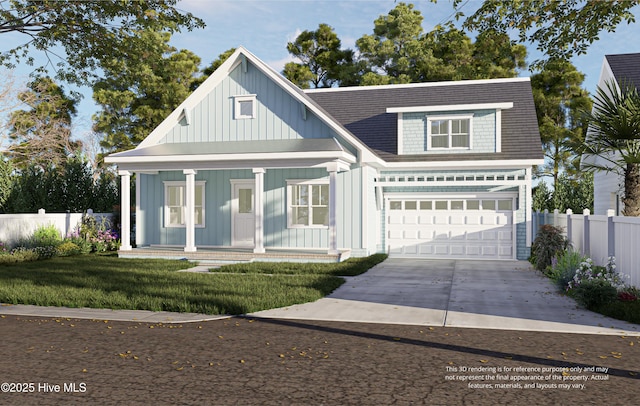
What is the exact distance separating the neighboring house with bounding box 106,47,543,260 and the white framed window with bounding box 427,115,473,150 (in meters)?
0.04

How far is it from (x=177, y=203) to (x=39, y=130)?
21654mm

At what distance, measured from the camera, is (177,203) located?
21344mm

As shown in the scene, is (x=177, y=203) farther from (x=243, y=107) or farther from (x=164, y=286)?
(x=164, y=286)

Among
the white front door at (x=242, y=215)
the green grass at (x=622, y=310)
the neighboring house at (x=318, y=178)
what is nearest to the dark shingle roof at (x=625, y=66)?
the neighboring house at (x=318, y=178)

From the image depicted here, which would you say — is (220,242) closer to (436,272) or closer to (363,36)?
(436,272)

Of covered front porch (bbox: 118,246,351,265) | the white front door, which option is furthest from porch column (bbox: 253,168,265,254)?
the white front door

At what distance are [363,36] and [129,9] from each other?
25879 mm

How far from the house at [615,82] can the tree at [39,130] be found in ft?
101

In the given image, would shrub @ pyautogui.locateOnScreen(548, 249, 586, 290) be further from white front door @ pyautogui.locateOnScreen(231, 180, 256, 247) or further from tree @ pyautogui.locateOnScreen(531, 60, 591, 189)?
tree @ pyautogui.locateOnScreen(531, 60, 591, 189)

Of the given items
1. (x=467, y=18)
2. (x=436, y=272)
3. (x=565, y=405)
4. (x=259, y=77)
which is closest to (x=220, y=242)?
(x=259, y=77)

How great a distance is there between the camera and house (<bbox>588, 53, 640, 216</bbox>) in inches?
819

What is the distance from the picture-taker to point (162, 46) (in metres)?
17.1

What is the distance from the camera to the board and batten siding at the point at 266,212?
1933 centimetres

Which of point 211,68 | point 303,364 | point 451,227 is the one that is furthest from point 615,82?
point 211,68
